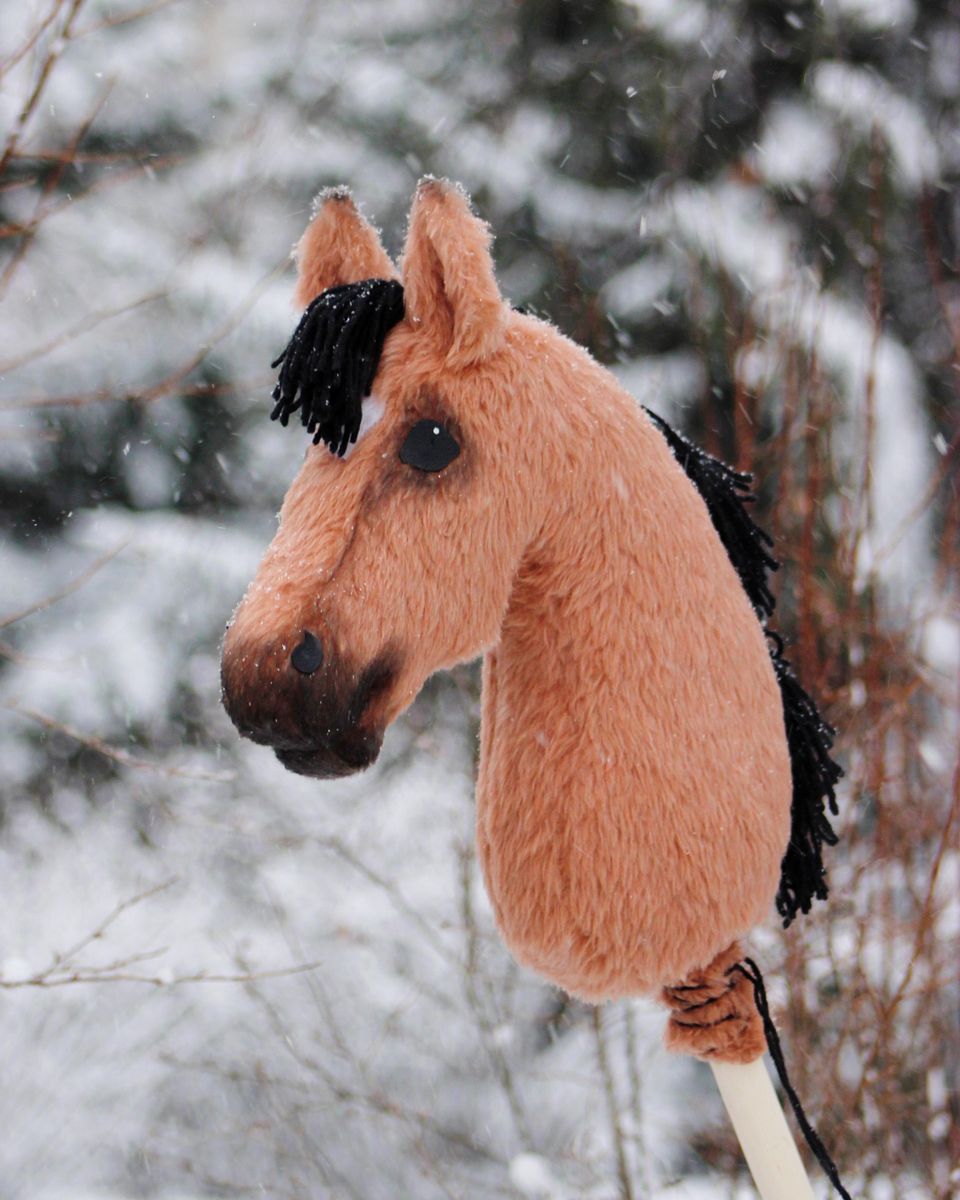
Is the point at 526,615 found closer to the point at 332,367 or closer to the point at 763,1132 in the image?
the point at 332,367

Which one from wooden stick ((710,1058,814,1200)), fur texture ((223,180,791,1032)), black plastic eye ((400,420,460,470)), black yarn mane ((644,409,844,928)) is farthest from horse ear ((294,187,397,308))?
wooden stick ((710,1058,814,1200))

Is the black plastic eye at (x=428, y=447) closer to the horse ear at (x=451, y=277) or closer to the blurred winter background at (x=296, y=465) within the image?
the horse ear at (x=451, y=277)

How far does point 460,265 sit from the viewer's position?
1.86 feet

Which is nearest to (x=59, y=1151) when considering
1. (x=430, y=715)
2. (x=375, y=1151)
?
Result: (x=375, y=1151)

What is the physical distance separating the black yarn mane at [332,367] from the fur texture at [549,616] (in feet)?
0.05

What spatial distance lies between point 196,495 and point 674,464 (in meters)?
2.62

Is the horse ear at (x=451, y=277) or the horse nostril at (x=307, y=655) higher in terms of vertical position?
the horse ear at (x=451, y=277)

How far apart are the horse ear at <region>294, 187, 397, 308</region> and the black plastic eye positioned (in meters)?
0.13

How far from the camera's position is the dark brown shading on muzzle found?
1.70ft

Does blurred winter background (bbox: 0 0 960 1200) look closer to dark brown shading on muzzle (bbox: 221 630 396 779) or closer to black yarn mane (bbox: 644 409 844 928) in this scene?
black yarn mane (bbox: 644 409 844 928)

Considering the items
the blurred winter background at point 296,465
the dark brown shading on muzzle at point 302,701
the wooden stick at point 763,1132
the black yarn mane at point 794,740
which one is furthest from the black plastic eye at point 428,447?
the blurred winter background at point 296,465

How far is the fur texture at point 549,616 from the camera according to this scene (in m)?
0.57

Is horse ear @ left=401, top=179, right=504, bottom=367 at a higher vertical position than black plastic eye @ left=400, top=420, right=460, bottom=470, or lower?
higher

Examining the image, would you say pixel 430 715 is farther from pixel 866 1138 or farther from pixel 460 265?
pixel 460 265
